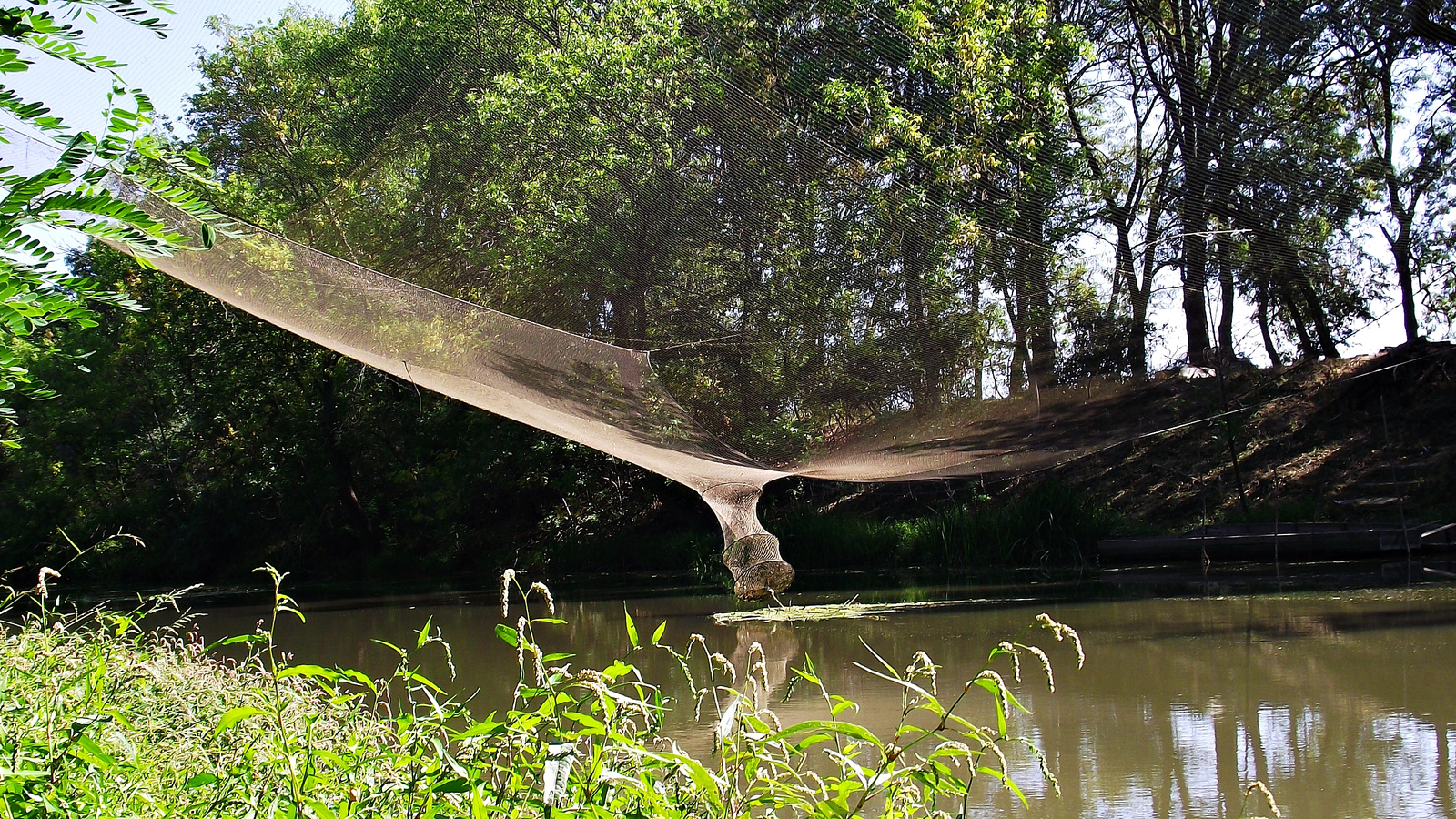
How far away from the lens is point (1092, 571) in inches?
299

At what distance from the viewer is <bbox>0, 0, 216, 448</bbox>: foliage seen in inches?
48.9

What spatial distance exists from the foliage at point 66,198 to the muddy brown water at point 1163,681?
126 cm

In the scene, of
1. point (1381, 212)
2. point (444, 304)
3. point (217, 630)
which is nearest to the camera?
point (444, 304)

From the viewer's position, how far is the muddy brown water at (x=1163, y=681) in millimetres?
2521

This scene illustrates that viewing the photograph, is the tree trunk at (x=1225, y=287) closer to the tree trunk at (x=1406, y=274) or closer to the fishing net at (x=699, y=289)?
the fishing net at (x=699, y=289)

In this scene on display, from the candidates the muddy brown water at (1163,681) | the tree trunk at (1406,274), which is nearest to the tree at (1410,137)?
the tree trunk at (1406,274)

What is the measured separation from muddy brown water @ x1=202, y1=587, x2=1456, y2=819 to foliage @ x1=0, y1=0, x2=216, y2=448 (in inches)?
49.6

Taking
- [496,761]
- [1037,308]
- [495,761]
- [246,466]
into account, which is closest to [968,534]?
[1037,308]

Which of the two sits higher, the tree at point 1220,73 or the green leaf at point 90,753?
the tree at point 1220,73

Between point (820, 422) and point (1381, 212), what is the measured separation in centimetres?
586

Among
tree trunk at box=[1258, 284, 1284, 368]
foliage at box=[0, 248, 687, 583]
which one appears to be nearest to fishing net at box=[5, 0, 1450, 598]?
tree trunk at box=[1258, 284, 1284, 368]

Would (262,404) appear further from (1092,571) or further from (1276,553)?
(1276,553)

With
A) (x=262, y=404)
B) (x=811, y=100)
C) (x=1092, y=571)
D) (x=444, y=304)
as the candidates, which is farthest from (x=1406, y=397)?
(x=262, y=404)

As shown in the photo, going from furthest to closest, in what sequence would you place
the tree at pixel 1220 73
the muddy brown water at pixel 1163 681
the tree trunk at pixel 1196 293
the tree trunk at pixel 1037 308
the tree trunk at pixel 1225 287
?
1. the tree at pixel 1220 73
2. the tree trunk at pixel 1225 287
3. the tree trunk at pixel 1196 293
4. the tree trunk at pixel 1037 308
5. the muddy brown water at pixel 1163 681
